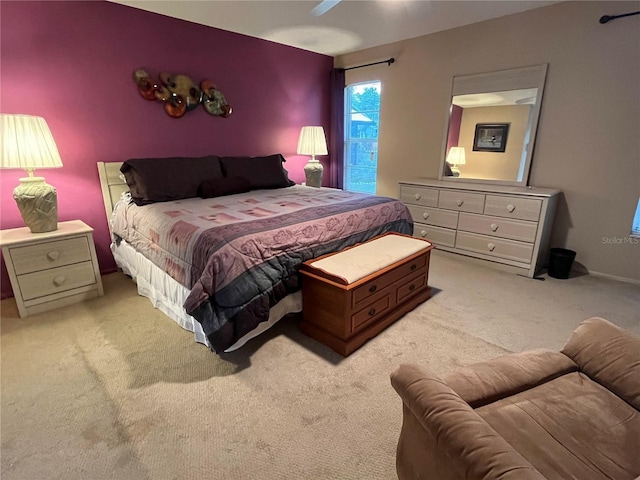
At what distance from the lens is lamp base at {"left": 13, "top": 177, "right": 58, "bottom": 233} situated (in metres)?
2.26

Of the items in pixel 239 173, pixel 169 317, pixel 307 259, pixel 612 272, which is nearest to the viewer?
pixel 307 259

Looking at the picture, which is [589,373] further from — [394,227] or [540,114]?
[540,114]

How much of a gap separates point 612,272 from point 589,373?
7.98 ft

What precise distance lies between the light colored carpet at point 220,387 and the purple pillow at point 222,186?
3.55 ft

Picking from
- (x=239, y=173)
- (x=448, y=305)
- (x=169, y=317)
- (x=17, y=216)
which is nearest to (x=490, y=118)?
(x=448, y=305)

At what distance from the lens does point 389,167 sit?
4.35 meters

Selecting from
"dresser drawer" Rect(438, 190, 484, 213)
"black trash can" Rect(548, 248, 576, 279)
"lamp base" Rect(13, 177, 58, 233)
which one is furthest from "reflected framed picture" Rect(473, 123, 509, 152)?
"lamp base" Rect(13, 177, 58, 233)

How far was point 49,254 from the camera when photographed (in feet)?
7.63

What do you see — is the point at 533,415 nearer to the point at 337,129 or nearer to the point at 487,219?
the point at 487,219

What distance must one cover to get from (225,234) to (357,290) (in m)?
0.81

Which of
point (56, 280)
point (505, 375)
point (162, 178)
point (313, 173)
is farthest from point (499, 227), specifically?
point (56, 280)

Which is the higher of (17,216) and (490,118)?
(490,118)

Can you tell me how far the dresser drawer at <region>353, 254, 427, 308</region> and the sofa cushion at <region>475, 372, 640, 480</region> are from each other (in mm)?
922

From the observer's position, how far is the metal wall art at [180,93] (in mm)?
2990
